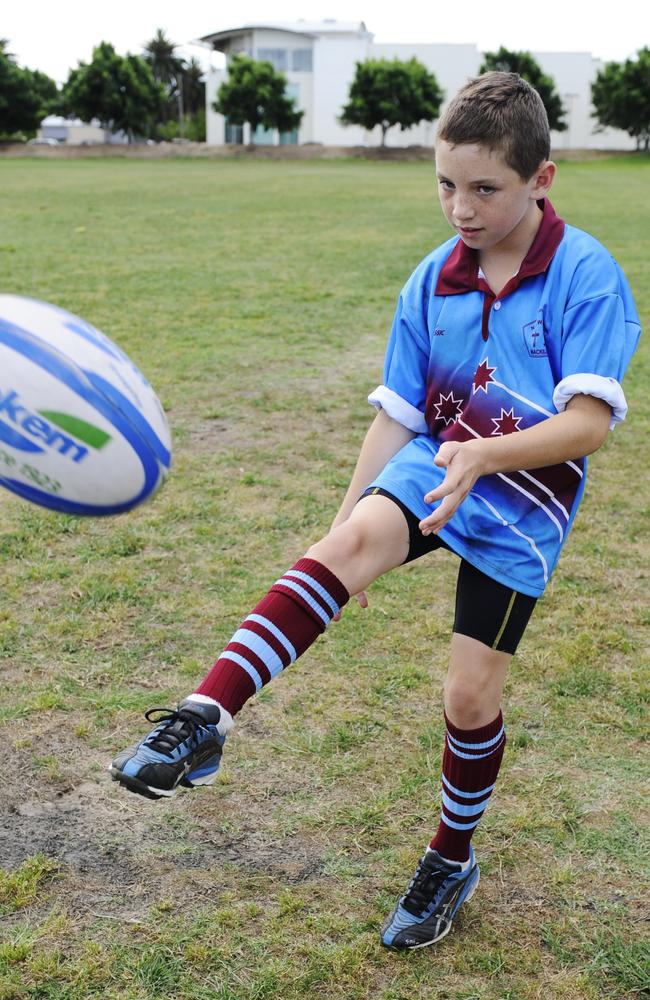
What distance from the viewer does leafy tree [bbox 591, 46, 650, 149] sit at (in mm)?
53719

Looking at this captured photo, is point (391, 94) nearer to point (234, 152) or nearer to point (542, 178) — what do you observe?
point (234, 152)

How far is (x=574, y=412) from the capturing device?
2.18m

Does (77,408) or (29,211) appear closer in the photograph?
(77,408)

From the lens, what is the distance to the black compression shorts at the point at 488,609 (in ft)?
7.54

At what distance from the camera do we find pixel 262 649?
7.14 ft

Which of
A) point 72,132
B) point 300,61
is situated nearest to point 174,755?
point 300,61

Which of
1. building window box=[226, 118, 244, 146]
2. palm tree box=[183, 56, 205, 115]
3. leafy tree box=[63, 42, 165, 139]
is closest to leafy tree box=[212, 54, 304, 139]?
leafy tree box=[63, 42, 165, 139]

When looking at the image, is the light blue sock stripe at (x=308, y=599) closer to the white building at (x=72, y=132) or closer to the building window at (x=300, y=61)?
the building window at (x=300, y=61)

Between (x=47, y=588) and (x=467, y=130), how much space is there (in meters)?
2.78

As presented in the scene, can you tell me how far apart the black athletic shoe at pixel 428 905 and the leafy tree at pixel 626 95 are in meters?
58.1

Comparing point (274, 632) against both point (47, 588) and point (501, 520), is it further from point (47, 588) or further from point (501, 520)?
point (47, 588)

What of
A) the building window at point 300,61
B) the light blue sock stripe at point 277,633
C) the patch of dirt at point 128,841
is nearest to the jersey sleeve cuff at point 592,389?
the light blue sock stripe at point 277,633

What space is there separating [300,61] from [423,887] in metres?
80.6

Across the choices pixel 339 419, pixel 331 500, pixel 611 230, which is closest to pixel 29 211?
pixel 611 230
